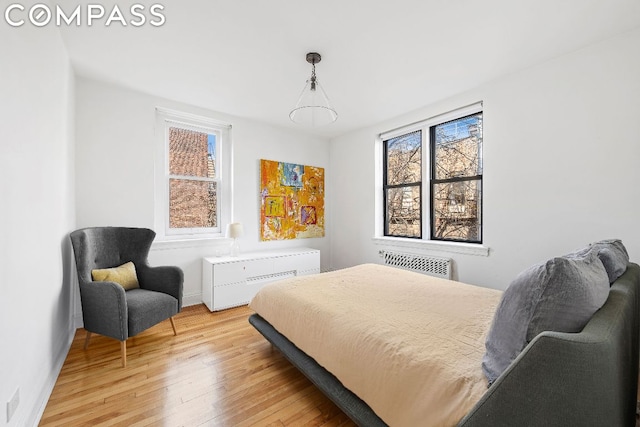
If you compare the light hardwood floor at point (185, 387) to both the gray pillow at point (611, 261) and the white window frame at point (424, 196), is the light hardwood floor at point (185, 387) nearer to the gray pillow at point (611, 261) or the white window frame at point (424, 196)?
the gray pillow at point (611, 261)

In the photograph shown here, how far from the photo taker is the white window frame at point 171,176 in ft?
10.4

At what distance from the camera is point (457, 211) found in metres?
3.18

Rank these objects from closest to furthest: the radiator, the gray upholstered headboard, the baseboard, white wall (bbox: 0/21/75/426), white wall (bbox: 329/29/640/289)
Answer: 1. the gray upholstered headboard
2. white wall (bbox: 0/21/75/426)
3. the baseboard
4. white wall (bbox: 329/29/640/289)
5. the radiator

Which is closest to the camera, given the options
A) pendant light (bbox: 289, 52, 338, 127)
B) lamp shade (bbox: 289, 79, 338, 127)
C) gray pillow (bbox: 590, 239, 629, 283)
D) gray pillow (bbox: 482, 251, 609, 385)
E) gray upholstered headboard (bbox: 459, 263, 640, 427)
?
gray upholstered headboard (bbox: 459, 263, 640, 427)

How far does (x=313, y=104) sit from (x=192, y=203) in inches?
79.5

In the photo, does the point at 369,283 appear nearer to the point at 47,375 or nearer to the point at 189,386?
the point at 189,386

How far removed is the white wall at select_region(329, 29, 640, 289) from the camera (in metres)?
2.00

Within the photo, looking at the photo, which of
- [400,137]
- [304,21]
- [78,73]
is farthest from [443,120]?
[78,73]

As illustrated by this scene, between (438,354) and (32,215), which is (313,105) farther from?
(438,354)

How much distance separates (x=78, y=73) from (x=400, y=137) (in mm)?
3802

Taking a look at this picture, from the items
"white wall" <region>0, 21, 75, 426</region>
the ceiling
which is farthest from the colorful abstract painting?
"white wall" <region>0, 21, 75, 426</region>

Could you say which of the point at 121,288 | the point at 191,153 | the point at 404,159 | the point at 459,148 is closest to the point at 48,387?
the point at 121,288

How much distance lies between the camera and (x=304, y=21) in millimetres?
1867

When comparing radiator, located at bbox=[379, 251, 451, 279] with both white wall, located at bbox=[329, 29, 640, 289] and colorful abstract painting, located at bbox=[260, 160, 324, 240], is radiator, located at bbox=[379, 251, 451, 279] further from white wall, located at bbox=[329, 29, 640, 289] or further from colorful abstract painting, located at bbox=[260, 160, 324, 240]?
colorful abstract painting, located at bbox=[260, 160, 324, 240]
